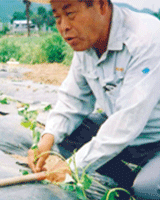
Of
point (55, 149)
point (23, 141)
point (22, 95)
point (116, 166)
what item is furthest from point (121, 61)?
point (22, 95)

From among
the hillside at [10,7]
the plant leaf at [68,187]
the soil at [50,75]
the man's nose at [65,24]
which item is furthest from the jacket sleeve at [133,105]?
the hillside at [10,7]

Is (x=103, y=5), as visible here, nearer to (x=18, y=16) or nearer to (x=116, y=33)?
(x=116, y=33)

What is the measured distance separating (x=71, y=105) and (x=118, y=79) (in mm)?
437

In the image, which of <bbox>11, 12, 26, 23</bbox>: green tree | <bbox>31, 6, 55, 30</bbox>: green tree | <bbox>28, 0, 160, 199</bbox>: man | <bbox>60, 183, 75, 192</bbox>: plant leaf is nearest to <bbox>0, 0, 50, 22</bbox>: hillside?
<bbox>11, 12, 26, 23</bbox>: green tree

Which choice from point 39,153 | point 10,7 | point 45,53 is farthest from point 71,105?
point 10,7

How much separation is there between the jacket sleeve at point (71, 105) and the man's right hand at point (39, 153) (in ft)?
0.25

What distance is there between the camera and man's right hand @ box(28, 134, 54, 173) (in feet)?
4.94

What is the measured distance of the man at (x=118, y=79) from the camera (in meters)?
1.31

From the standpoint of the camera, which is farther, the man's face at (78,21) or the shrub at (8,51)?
the shrub at (8,51)

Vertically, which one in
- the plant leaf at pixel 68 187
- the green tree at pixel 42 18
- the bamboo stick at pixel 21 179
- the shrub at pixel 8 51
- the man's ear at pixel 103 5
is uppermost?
the man's ear at pixel 103 5

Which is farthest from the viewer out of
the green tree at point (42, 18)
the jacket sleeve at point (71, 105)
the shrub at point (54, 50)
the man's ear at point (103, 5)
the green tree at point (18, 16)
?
the green tree at point (18, 16)

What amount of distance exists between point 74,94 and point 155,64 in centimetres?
66

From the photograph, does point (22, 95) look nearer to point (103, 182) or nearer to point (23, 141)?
point (23, 141)

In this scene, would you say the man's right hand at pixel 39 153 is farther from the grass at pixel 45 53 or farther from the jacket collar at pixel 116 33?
the grass at pixel 45 53
